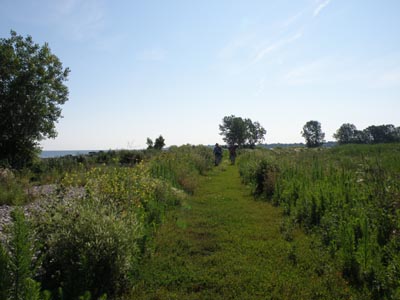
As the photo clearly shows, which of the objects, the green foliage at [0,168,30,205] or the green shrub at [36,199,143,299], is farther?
the green foliage at [0,168,30,205]

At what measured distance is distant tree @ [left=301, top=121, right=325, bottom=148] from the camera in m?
93.9

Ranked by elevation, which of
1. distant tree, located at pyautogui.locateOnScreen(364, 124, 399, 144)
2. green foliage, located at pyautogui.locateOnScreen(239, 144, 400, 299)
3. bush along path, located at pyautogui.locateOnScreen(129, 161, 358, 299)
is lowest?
bush along path, located at pyautogui.locateOnScreen(129, 161, 358, 299)

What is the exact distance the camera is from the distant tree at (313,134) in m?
93.9

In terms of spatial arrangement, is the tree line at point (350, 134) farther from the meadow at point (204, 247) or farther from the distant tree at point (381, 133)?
the meadow at point (204, 247)

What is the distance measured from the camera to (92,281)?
13.0 ft

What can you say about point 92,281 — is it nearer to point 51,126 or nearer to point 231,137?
point 51,126

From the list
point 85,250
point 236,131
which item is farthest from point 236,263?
point 236,131

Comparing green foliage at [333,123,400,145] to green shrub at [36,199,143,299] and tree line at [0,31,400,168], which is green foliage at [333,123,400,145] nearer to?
tree line at [0,31,400,168]

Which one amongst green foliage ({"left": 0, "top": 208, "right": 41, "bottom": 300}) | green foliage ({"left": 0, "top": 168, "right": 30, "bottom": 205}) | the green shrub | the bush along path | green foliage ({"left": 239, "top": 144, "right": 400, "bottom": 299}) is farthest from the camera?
green foliage ({"left": 0, "top": 168, "right": 30, "bottom": 205})

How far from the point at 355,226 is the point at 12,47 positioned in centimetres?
2224

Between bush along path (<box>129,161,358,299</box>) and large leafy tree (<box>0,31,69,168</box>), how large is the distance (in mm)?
16373

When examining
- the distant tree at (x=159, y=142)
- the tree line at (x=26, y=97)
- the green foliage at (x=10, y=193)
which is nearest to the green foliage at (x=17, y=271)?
the green foliage at (x=10, y=193)

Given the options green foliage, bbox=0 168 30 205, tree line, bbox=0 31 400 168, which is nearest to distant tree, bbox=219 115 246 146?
tree line, bbox=0 31 400 168

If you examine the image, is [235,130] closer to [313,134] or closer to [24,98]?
[313,134]
